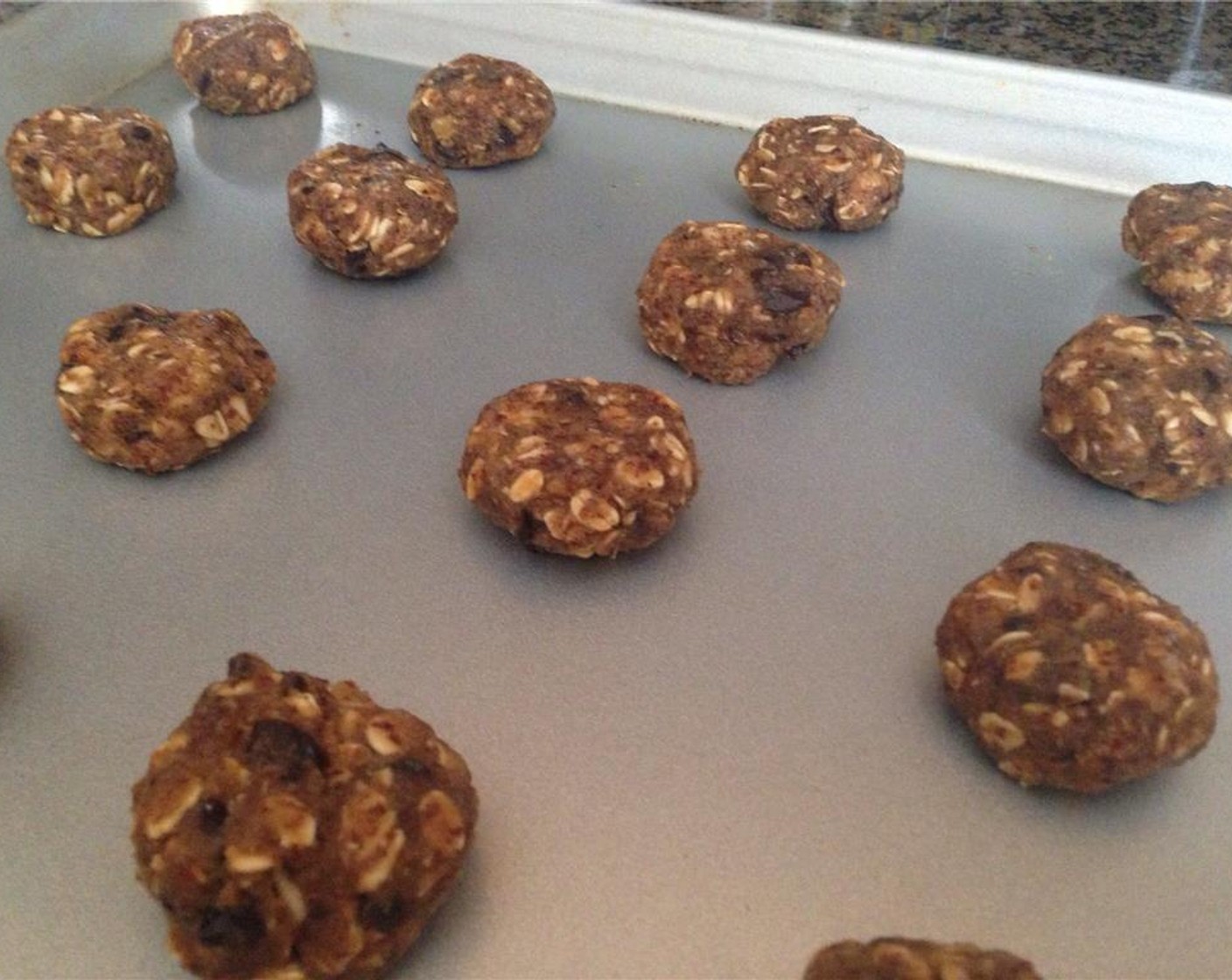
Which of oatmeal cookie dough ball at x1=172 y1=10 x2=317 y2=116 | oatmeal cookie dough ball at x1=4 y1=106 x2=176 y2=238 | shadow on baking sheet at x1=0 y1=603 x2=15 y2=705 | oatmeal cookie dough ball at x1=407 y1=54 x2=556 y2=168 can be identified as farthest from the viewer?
oatmeal cookie dough ball at x1=172 y1=10 x2=317 y2=116

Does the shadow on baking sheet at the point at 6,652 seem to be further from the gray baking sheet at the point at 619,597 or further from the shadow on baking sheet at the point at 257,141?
the shadow on baking sheet at the point at 257,141

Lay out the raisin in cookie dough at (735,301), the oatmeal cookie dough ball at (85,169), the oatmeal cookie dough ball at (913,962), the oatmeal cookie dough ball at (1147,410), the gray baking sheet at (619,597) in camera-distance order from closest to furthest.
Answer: the oatmeal cookie dough ball at (913,962), the gray baking sheet at (619,597), the oatmeal cookie dough ball at (1147,410), the raisin in cookie dough at (735,301), the oatmeal cookie dough ball at (85,169)

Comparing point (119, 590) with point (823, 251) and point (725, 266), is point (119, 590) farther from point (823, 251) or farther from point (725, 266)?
point (823, 251)

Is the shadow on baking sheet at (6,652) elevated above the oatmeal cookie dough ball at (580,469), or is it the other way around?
the oatmeal cookie dough ball at (580,469)

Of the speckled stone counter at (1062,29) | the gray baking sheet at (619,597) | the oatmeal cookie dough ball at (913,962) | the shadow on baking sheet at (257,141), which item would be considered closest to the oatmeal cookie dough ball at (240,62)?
the shadow on baking sheet at (257,141)

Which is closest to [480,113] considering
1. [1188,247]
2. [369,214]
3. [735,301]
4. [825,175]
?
[369,214]

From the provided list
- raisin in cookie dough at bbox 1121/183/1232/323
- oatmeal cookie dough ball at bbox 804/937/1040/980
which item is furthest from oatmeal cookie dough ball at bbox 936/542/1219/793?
raisin in cookie dough at bbox 1121/183/1232/323

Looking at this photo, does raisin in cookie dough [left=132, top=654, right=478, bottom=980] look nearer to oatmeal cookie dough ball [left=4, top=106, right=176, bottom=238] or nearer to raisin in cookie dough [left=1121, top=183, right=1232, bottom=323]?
oatmeal cookie dough ball [left=4, top=106, right=176, bottom=238]
